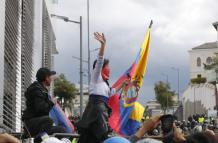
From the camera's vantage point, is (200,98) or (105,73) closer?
(105,73)

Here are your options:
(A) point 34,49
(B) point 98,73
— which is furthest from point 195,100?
(B) point 98,73

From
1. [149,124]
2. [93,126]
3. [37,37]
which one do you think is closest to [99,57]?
[93,126]

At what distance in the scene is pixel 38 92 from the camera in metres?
7.91

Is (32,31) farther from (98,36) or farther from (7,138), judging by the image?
(7,138)

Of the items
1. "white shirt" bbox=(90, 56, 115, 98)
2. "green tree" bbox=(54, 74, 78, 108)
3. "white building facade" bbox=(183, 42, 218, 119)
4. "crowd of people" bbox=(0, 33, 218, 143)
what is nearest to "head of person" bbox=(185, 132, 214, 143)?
"crowd of people" bbox=(0, 33, 218, 143)

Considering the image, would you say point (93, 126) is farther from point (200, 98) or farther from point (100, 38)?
point (200, 98)

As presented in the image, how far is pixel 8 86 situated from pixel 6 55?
2.61ft

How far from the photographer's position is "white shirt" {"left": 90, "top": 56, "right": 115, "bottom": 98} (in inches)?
305

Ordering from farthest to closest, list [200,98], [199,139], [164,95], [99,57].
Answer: [200,98], [164,95], [99,57], [199,139]

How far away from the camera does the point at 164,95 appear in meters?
97.1

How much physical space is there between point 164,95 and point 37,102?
89.8m

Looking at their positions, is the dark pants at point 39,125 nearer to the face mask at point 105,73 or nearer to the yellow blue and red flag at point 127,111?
the face mask at point 105,73

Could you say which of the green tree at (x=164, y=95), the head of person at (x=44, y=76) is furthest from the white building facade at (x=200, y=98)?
the head of person at (x=44, y=76)

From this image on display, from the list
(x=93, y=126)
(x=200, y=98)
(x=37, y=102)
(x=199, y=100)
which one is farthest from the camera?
(x=199, y=100)
